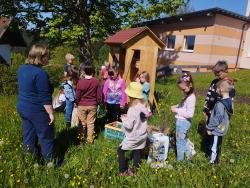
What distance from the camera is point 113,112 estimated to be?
725cm

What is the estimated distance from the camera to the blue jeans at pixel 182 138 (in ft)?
16.8

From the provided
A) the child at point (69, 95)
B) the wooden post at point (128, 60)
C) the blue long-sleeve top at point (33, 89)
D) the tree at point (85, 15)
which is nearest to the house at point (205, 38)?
the tree at point (85, 15)

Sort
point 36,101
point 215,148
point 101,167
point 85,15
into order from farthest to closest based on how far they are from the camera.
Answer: point 85,15 → point 215,148 → point 101,167 → point 36,101

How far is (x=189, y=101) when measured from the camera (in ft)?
16.5

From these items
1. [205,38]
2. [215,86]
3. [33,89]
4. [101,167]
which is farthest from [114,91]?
[205,38]

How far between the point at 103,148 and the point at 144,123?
4.22ft

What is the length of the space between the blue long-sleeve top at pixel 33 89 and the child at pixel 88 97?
Result: 1482 mm

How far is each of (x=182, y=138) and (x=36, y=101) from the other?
2457 mm

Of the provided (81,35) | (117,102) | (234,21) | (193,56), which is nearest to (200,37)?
(193,56)

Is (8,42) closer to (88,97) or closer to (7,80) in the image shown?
(7,80)

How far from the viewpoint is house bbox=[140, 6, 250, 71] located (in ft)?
70.8

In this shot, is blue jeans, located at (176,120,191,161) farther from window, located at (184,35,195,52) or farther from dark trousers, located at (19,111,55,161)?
window, located at (184,35,195,52)

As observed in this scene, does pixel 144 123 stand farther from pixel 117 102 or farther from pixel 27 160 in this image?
pixel 117 102

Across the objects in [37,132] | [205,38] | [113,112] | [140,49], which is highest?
[205,38]
